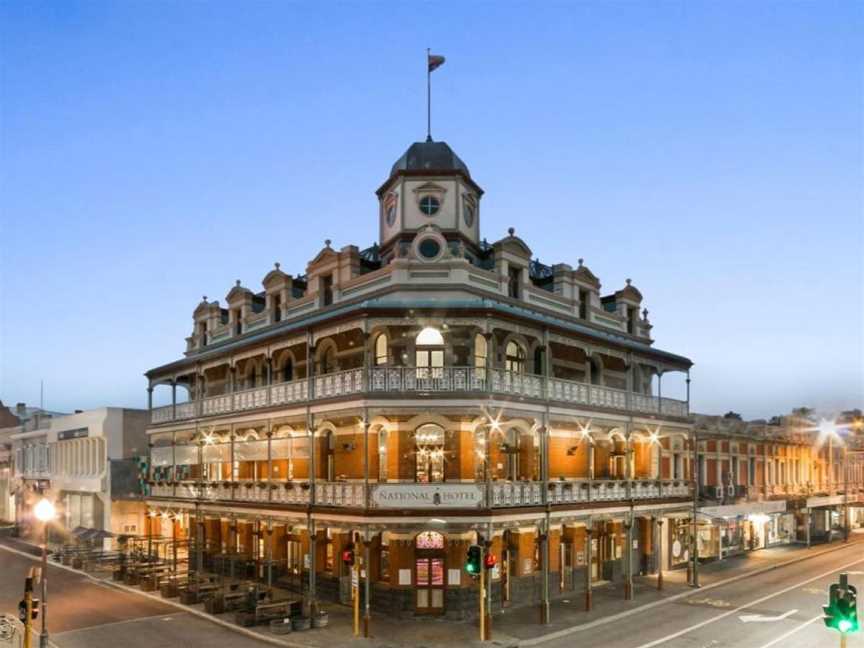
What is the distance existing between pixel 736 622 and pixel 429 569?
11.2 meters

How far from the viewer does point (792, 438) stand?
195 feet

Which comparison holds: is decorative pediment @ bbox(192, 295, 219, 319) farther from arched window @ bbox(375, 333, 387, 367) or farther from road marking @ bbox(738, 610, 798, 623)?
road marking @ bbox(738, 610, 798, 623)

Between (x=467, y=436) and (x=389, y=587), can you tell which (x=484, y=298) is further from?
(x=389, y=587)

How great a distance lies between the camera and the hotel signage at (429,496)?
1121 inches

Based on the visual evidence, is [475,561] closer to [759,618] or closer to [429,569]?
[429,569]

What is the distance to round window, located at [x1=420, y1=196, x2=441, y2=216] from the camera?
123 ft

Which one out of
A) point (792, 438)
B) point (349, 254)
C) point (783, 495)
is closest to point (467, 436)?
point (349, 254)

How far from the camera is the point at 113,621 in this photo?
2933cm

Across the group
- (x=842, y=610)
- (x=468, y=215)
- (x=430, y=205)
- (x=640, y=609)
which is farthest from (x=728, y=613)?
(x=430, y=205)

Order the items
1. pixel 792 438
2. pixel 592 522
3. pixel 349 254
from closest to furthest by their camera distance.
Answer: pixel 592 522 < pixel 349 254 < pixel 792 438

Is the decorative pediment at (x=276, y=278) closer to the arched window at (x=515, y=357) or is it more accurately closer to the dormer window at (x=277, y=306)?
the dormer window at (x=277, y=306)

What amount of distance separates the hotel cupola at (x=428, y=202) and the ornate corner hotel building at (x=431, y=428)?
0.10m

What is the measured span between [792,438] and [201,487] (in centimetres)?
4277

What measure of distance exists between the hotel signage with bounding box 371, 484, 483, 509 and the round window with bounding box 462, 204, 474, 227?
1439 cm
